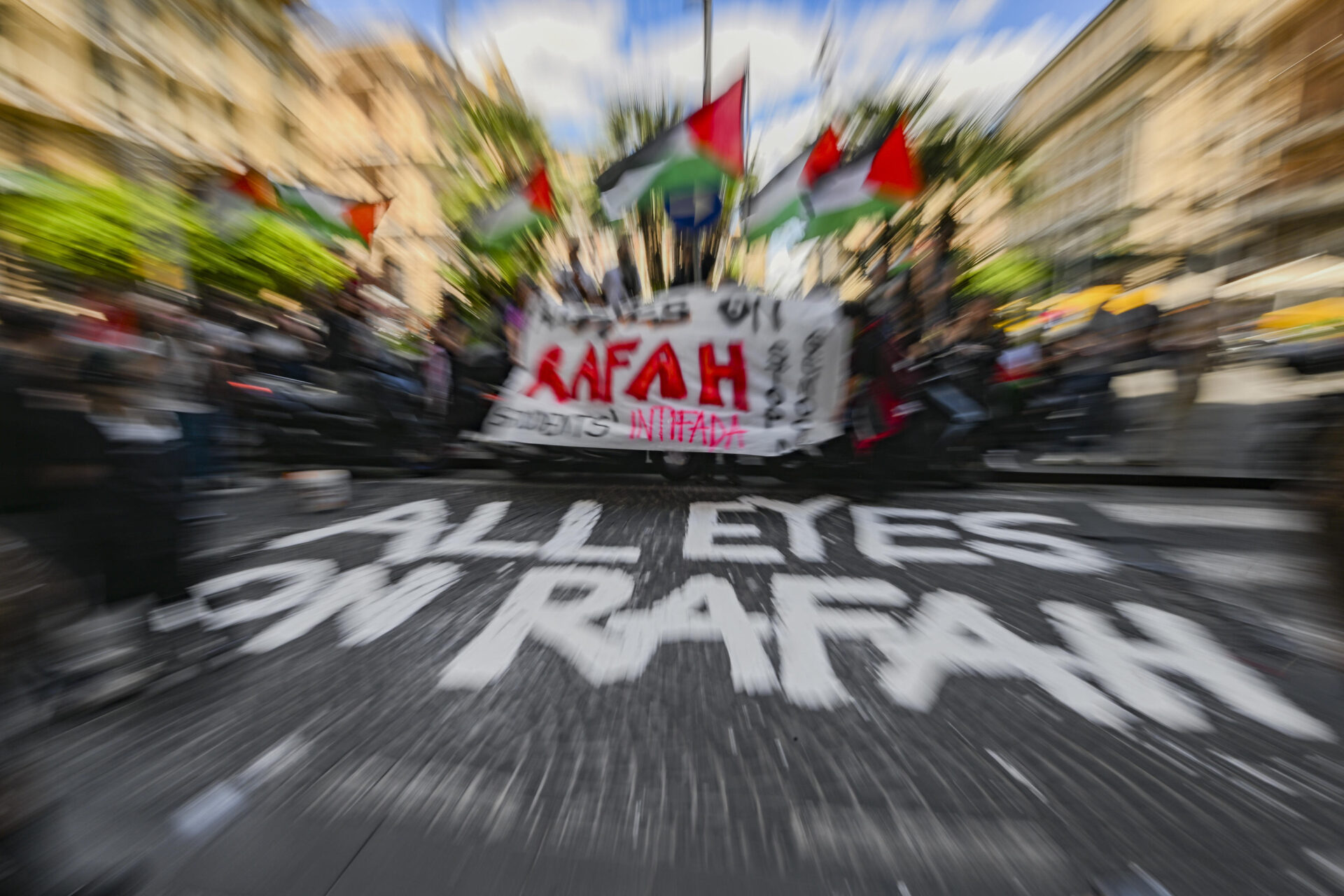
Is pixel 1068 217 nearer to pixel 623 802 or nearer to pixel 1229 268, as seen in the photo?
pixel 1229 268

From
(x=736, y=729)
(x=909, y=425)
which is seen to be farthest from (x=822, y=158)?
(x=736, y=729)

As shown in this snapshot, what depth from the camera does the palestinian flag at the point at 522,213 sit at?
309 inches

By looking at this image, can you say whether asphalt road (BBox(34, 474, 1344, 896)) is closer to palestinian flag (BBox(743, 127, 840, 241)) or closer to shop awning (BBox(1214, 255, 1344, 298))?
palestinian flag (BBox(743, 127, 840, 241))

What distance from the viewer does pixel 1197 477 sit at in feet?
19.7

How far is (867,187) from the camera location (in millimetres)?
6750

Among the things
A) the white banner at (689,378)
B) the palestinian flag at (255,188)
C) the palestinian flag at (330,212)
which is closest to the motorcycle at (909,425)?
the white banner at (689,378)

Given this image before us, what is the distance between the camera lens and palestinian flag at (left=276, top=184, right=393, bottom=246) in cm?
996

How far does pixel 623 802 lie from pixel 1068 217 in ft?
86.9

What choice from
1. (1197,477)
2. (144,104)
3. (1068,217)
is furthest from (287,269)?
(1068,217)

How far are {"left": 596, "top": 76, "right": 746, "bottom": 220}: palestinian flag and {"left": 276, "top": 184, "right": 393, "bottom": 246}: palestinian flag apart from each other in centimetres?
474

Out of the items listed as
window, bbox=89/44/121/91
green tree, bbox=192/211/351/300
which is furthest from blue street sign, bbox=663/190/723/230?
green tree, bbox=192/211/351/300

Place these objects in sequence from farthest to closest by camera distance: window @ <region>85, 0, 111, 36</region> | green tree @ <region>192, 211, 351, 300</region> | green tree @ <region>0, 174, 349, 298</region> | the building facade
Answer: green tree @ <region>192, 211, 351, 300</region>
the building facade
window @ <region>85, 0, 111, 36</region>
green tree @ <region>0, 174, 349, 298</region>

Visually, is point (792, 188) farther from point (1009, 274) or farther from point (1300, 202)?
point (1300, 202)

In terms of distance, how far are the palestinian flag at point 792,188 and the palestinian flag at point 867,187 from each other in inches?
16.4
